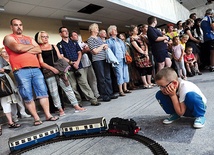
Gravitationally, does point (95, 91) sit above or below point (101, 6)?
below

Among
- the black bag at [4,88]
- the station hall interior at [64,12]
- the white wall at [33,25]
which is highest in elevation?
the station hall interior at [64,12]

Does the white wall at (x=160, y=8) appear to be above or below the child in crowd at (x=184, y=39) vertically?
above

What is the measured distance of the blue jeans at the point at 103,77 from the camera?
3355 millimetres

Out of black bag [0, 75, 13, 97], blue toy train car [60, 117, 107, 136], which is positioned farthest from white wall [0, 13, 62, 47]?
blue toy train car [60, 117, 107, 136]

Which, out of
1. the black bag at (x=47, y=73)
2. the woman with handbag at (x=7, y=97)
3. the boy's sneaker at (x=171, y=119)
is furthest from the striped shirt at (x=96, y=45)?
the boy's sneaker at (x=171, y=119)

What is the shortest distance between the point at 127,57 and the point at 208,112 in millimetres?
2334

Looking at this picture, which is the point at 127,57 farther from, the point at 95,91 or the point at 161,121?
the point at 161,121

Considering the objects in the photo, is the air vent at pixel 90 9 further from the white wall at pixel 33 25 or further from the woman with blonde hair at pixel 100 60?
the woman with blonde hair at pixel 100 60

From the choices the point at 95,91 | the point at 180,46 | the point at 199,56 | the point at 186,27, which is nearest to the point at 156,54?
the point at 180,46

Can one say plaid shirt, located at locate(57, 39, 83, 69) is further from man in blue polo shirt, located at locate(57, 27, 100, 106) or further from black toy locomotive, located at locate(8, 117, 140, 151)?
black toy locomotive, located at locate(8, 117, 140, 151)

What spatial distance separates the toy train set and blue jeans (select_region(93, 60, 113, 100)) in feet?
5.38

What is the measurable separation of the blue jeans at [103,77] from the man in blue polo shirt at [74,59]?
0.24 meters

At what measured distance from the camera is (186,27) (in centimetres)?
495

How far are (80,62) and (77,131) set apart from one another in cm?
181
